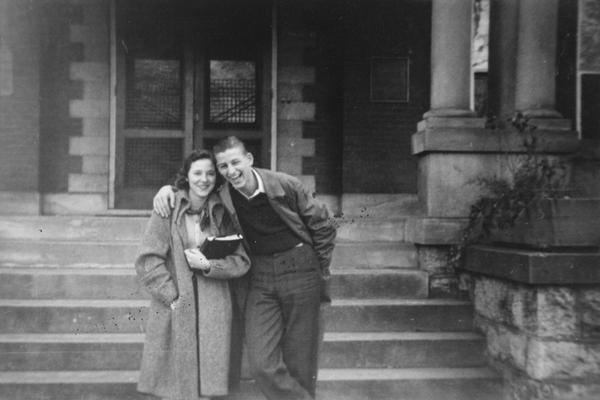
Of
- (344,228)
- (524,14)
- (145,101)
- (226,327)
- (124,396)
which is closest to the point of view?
(226,327)

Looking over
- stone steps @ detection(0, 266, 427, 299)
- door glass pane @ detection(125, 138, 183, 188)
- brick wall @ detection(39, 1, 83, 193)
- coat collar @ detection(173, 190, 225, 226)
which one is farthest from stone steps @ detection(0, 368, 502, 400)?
door glass pane @ detection(125, 138, 183, 188)

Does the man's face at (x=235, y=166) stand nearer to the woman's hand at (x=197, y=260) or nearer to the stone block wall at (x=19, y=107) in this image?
the woman's hand at (x=197, y=260)

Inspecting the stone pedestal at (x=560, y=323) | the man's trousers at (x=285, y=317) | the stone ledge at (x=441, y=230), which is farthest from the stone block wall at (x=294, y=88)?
the man's trousers at (x=285, y=317)

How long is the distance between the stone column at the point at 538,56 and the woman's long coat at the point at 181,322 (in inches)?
144

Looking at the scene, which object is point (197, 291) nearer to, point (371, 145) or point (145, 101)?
point (371, 145)

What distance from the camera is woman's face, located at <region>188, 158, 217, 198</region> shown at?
336 centimetres

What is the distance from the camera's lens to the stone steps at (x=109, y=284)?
4.81m

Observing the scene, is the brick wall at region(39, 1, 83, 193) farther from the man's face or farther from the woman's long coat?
the man's face

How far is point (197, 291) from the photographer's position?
339 centimetres

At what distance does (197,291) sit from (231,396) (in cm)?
71

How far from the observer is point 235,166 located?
130 inches

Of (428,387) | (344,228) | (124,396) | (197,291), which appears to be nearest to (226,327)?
(197,291)

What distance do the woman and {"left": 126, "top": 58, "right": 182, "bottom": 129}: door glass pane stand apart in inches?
165

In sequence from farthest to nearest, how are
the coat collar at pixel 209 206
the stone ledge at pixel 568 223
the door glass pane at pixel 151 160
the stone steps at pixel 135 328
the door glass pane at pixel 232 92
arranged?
the door glass pane at pixel 232 92 → the door glass pane at pixel 151 160 → the stone steps at pixel 135 328 → the stone ledge at pixel 568 223 → the coat collar at pixel 209 206
